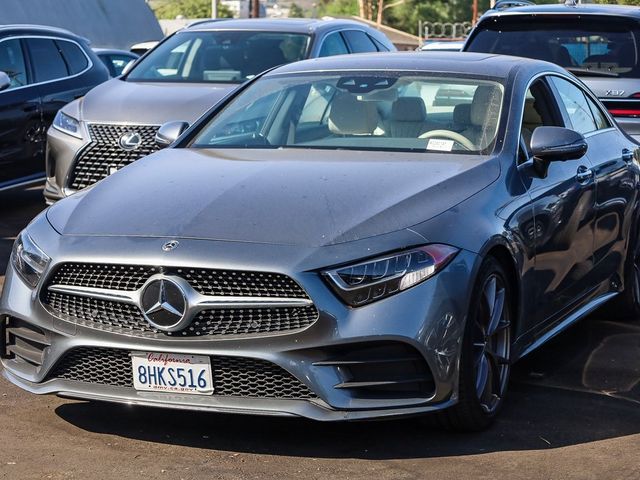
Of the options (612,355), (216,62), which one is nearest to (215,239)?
(612,355)

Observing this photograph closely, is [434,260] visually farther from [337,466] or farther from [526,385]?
[526,385]

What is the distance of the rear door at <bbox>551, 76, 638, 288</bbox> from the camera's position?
7.18m

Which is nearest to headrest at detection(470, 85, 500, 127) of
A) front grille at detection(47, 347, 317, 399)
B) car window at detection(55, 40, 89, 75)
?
front grille at detection(47, 347, 317, 399)

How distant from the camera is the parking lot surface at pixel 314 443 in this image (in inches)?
199

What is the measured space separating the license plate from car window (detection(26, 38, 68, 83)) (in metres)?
7.77

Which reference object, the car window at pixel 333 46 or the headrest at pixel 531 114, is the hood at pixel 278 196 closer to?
the headrest at pixel 531 114

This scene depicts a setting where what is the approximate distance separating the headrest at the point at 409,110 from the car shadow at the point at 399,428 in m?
1.33

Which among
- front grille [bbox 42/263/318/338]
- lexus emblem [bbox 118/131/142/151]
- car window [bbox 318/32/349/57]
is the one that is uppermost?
front grille [bbox 42/263/318/338]

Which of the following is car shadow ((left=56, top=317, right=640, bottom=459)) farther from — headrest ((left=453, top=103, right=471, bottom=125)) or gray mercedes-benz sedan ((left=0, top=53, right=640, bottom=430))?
headrest ((left=453, top=103, right=471, bottom=125))

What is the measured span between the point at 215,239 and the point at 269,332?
0.43 meters

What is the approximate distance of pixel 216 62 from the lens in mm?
11742

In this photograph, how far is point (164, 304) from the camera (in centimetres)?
507

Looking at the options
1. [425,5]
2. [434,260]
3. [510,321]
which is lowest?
[425,5]

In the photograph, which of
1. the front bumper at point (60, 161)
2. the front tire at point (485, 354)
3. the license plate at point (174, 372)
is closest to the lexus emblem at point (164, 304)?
the license plate at point (174, 372)
